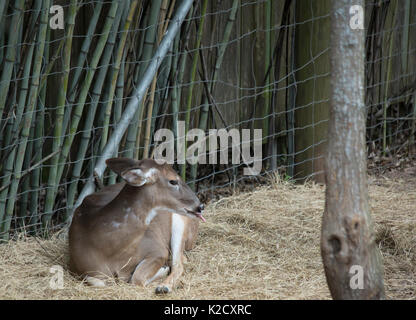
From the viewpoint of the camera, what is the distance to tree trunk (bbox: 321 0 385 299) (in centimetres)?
271

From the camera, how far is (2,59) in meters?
4.33

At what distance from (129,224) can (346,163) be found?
1.50 metres

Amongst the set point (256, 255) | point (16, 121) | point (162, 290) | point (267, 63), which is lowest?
point (162, 290)

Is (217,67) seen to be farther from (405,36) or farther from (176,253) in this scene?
(405,36)

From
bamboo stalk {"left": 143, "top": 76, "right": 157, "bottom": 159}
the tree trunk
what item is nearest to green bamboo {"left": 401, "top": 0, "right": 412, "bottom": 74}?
bamboo stalk {"left": 143, "top": 76, "right": 157, "bottom": 159}

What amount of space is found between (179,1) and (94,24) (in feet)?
2.31

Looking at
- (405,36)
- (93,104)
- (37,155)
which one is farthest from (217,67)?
(405,36)

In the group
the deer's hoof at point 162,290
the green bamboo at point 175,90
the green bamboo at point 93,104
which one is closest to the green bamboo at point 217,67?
the green bamboo at point 175,90

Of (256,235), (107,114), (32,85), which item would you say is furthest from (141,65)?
(256,235)

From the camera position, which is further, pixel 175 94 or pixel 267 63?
pixel 267 63

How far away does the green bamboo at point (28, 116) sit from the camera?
426cm

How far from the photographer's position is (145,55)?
475 centimetres

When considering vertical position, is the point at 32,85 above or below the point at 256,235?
above

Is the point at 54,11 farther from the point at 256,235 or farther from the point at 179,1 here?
the point at 256,235
